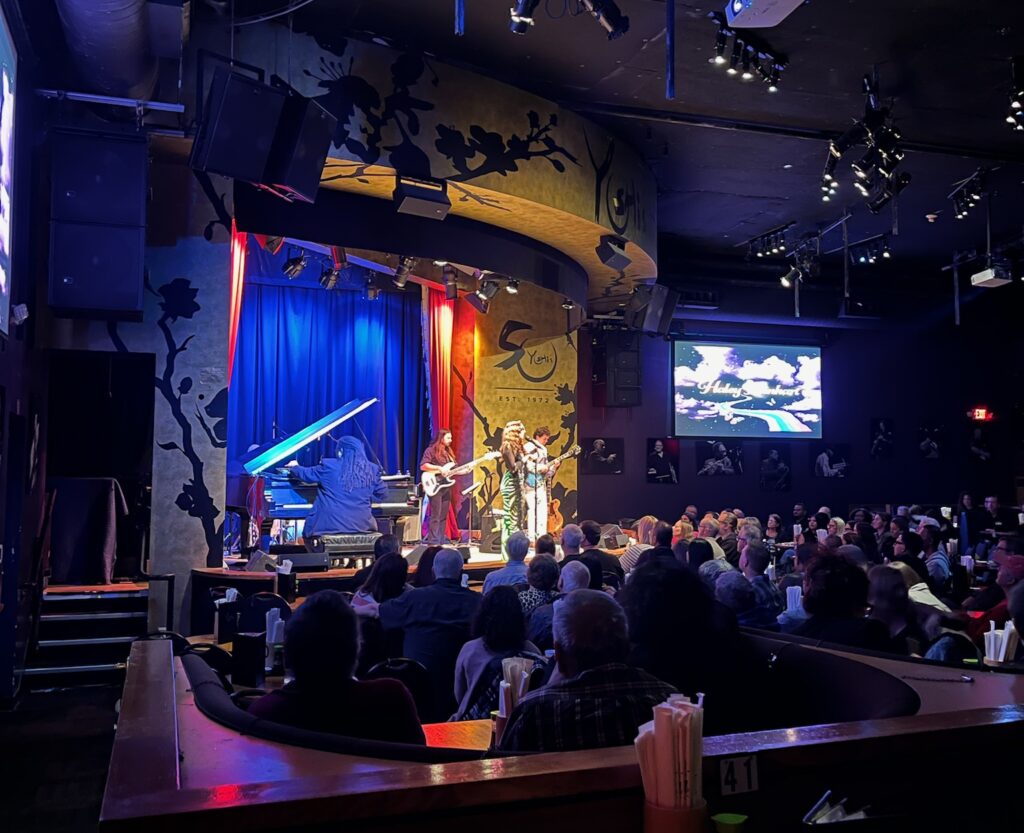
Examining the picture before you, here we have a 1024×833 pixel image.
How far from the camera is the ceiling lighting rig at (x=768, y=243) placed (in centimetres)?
1135

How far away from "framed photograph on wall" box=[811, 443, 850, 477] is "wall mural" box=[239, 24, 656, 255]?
840 centimetres

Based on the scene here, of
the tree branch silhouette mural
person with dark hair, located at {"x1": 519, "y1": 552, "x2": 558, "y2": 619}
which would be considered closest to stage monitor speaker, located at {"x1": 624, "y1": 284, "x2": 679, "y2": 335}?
the tree branch silhouette mural

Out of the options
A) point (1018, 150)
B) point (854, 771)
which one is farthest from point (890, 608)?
point (1018, 150)

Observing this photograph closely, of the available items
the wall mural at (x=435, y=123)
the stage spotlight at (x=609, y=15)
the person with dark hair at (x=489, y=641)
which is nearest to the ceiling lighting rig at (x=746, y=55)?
the stage spotlight at (x=609, y=15)

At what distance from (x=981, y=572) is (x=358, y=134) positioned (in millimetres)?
6282

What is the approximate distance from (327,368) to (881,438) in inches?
361

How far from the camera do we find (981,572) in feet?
25.7

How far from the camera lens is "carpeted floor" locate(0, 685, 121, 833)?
3965 mm

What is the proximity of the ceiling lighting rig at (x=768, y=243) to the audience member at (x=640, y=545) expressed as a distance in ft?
15.1

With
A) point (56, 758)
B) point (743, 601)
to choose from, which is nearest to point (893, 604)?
point (743, 601)

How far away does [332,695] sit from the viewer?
2.21 metres

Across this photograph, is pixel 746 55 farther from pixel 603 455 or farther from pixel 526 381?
pixel 603 455

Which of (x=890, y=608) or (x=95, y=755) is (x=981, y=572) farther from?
(x=95, y=755)

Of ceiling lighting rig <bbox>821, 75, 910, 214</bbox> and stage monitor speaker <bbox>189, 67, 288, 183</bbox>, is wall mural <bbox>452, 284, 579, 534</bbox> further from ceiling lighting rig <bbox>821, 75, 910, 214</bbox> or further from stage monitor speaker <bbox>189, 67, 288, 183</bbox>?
stage monitor speaker <bbox>189, 67, 288, 183</bbox>
